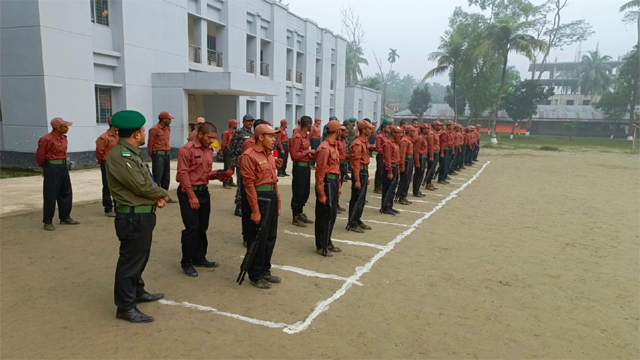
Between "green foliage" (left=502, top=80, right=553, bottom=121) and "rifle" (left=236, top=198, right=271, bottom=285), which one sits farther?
"green foliage" (left=502, top=80, right=553, bottom=121)

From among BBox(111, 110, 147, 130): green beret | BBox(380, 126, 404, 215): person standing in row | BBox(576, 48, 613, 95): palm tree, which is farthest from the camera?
BBox(576, 48, 613, 95): palm tree

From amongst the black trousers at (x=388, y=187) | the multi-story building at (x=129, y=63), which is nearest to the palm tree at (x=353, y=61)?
the multi-story building at (x=129, y=63)

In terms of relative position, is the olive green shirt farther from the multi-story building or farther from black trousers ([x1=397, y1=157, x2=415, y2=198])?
the multi-story building

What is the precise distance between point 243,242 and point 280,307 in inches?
87.4

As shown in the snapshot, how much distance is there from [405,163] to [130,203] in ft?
22.3

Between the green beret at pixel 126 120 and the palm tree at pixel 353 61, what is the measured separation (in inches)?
1894

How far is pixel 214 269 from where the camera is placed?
511 centimetres

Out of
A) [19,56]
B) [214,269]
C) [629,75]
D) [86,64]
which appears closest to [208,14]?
[86,64]

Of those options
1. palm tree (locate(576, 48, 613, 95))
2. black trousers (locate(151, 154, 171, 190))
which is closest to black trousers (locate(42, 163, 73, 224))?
black trousers (locate(151, 154, 171, 190))

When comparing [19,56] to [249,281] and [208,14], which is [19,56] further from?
[249,281]

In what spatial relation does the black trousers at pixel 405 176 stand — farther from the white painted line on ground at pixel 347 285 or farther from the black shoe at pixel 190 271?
the black shoe at pixel 190 271

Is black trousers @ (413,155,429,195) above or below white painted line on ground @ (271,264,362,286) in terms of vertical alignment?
above

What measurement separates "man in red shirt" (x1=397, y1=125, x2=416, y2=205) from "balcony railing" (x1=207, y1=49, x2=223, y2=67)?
1365 cm

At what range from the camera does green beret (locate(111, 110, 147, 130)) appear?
356 centimetres
